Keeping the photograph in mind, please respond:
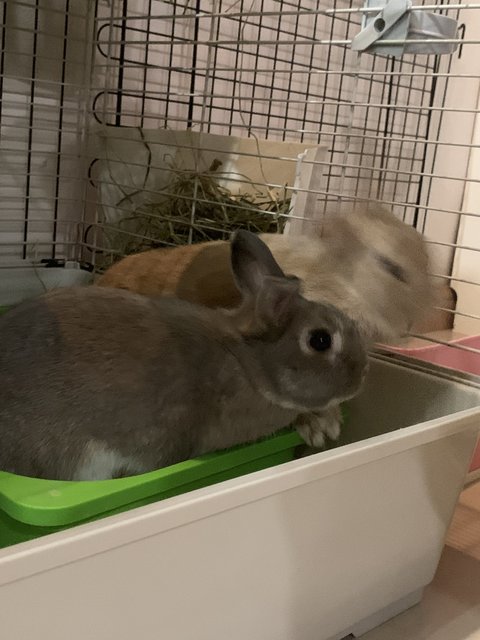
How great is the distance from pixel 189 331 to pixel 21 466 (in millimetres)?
244

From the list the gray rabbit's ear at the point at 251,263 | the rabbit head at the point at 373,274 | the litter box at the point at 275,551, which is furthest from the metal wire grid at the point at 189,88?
the litter box at the point at 275,551

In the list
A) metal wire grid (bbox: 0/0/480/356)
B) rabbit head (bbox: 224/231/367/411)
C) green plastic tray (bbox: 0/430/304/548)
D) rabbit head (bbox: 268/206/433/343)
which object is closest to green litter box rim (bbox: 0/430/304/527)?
green plastic tray (bbox: 0/430/304/548)

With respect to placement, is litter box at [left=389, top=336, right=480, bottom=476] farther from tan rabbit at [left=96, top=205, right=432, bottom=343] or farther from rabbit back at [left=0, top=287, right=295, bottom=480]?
rabbit back at [left=0, top=287, right=295, bottom=480]

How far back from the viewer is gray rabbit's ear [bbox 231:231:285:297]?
88 centimetres

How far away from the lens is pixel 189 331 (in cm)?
88

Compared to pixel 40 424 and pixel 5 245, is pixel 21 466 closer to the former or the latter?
pixel 40 424

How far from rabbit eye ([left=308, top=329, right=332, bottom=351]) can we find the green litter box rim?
0.18 metres

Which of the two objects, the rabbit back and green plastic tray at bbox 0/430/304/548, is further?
the rabbit back

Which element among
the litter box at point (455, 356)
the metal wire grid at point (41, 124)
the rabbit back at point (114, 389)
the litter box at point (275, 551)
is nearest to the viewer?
the litter box at point (275, 551)

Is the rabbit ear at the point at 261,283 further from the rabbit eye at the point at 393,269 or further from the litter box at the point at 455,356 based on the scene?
the litter box at the point at 455,356

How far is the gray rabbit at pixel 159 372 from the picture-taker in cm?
78

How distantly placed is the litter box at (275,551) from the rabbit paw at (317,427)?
14 centimetres

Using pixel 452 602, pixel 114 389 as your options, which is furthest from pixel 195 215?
pixel 452 602

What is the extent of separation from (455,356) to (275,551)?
0.92 metres
